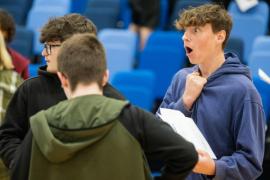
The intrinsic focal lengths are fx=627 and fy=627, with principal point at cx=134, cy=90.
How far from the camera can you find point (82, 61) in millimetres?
1853

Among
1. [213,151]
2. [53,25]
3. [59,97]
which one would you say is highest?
[53,25]

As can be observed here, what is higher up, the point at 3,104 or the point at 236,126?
the point at 236,126

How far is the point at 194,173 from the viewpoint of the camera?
246cm

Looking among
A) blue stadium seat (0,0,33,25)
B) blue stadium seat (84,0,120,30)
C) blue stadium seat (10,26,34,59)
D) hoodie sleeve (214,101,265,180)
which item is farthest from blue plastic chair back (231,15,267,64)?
hoodie sleeve (214,101,265,180)

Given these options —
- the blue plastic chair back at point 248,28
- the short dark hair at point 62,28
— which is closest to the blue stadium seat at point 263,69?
the blue plastic chair back at point 248,28

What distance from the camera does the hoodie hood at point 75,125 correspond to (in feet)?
6.04

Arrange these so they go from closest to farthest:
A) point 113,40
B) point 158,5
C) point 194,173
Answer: point 194,173
point 113,40
point 158,5

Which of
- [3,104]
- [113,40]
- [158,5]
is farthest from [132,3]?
[3,104]

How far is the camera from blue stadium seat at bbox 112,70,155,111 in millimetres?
4504

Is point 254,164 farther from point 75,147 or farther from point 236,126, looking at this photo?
point 75,147

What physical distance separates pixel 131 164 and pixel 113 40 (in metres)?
3.65

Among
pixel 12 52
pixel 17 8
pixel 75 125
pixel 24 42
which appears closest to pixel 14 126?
pixel 75 125

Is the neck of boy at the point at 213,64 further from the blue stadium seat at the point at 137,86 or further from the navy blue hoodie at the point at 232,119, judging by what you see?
the blue stadium seat at the point at 137,86

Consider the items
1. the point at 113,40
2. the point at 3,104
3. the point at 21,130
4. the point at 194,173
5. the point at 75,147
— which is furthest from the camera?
the point at 113,40
